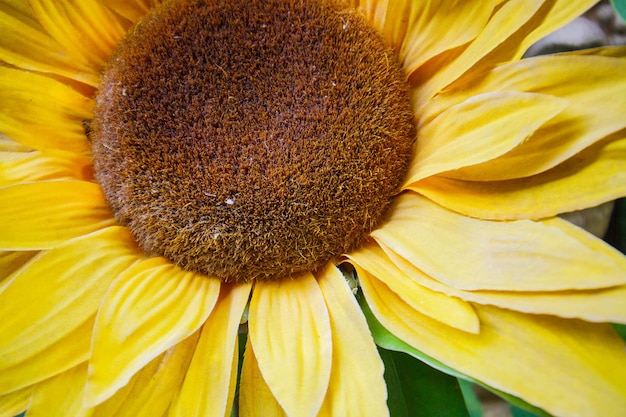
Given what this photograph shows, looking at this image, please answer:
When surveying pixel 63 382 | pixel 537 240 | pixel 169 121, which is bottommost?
pixel 63 382

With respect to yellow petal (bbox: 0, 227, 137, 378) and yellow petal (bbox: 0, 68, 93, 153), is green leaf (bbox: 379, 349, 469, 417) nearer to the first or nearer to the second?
yellow petal (bbox: 0, 227, 137, 378)

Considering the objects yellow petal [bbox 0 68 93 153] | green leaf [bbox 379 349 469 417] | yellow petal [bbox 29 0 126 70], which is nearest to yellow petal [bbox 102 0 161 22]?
yellow petal [bbox 29 0 126 70]

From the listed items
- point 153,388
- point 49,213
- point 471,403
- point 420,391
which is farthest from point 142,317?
point 471,403

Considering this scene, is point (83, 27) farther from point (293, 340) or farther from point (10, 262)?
point (293, 340)

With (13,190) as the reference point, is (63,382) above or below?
below

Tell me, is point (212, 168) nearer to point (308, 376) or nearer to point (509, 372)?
point (308, 376)

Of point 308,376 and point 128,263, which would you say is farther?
point 128,263

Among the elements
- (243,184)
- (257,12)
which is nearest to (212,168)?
(243,184)
